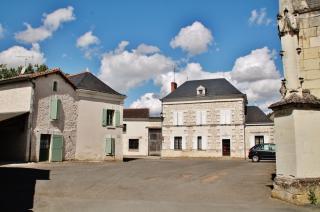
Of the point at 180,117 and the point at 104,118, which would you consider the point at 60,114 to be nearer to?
the point at 104,118

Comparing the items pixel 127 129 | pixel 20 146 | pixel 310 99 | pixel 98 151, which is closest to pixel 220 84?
pixel 127 129

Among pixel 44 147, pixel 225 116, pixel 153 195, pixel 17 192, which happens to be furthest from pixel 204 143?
pixel 17 192

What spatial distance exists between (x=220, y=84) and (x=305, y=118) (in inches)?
1067

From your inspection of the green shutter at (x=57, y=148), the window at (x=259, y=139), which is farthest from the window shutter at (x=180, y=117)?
the green shutter at (x=57, y=148)

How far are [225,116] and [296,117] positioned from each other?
2494 centimetres

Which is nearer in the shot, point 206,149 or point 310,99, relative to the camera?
point 310,99

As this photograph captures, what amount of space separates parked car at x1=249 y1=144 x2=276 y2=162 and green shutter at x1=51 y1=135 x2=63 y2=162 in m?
13.2

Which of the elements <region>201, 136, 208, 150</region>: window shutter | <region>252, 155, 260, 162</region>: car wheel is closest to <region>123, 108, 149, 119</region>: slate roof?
<region>201, 136, 208, 150</region>: window shutter

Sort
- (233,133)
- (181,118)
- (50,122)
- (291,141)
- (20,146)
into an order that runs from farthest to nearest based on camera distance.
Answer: (181,118)
(233,133)
(50,122)
(20,146)
(291,141)

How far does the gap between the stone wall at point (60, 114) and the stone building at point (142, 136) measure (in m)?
14.0

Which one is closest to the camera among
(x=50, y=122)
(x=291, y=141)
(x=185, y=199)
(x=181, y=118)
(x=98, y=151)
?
(x=291, y=141)

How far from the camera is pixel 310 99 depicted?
7.63 metres

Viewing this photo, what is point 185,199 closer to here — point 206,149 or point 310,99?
point 310,99

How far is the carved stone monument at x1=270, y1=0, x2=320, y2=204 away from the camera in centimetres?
733
